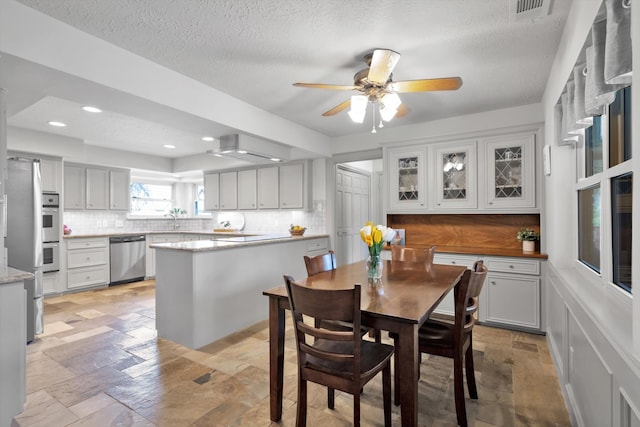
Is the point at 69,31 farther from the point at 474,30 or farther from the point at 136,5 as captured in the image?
the point at 474,30

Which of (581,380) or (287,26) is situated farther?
(287,26)

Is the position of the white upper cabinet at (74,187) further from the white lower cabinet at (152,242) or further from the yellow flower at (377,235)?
the yellow flower at (377,235)

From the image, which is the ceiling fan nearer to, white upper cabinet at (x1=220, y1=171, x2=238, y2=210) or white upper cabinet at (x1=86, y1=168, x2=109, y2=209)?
white upper cabinet at (x1=220, y1=171, x2=238, y2=210)

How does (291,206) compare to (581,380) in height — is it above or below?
above

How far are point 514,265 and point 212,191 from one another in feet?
17.0

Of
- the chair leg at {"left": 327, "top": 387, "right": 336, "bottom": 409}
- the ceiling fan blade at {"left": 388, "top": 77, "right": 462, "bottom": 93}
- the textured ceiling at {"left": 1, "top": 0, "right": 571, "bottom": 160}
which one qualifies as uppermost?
the textured ceiling at {"left": 1, "top": 0, "right": 571, "bottom": 160}

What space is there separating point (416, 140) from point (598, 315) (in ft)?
9.98

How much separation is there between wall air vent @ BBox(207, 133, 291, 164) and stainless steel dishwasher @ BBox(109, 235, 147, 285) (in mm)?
3055

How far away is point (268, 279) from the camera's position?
12.6 ft

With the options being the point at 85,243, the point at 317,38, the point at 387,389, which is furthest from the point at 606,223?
the point at 85,243

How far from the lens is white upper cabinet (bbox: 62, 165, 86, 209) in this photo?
5.29 metres

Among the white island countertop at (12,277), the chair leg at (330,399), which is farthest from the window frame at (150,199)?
the chair leg at (330,399)

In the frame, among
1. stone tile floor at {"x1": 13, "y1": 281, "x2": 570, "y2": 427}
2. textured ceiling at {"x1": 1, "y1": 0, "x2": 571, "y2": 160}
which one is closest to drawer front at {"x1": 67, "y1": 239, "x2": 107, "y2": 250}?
stone tile floor at {"x1": 13, "y1": 281, "x2": 570, "y2": 427}

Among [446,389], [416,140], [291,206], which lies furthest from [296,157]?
[446,389]
